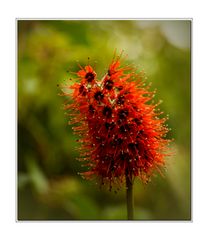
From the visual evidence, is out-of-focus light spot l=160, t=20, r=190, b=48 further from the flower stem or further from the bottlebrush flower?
the flower stem

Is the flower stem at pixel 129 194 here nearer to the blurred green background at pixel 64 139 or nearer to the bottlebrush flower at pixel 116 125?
the bottlebrush flower at pixel 116 125

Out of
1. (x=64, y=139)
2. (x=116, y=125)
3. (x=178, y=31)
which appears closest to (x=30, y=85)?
(x=64, y=139)

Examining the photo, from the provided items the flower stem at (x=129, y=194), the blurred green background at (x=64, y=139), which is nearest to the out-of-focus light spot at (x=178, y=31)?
the blurred green background at (x=64, y=139)

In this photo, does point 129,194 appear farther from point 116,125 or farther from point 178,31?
point 178,31

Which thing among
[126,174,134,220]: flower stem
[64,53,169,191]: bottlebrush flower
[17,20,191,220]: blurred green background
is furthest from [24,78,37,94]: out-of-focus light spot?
[126,174,134,220]: flower stem

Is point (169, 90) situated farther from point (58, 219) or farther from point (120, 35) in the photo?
point (58, 219)

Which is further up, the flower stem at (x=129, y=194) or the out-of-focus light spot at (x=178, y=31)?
the out-of-focus light spot at (x=178, y=31)
